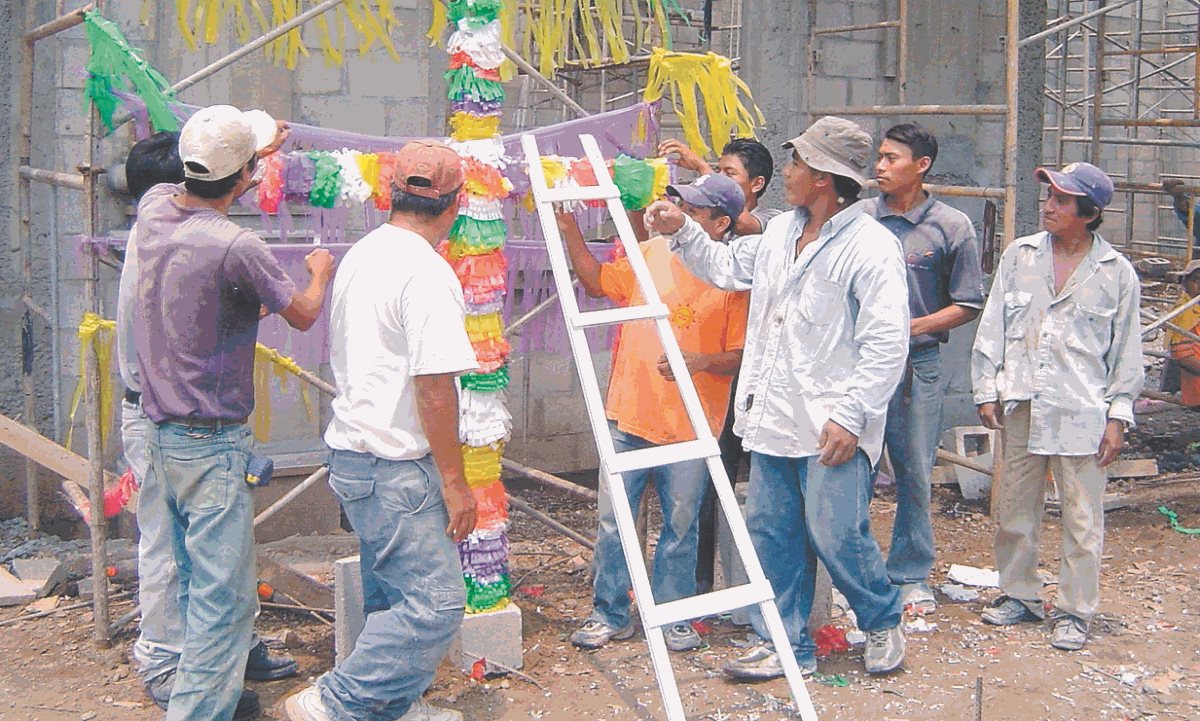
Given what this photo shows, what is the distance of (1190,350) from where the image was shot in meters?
7.21

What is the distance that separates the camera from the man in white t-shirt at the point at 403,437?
342cm

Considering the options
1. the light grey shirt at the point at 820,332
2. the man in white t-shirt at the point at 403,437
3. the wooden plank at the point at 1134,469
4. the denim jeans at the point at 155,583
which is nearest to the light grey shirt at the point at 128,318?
the denim jeans at the point at 155,583

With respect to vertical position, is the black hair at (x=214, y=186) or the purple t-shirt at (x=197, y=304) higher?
the black hair at (x=214, y=186)

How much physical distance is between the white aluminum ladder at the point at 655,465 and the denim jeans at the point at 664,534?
2.05 feet

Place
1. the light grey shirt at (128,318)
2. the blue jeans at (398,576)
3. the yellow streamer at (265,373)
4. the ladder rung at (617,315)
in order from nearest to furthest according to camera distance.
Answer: the blue jeans at (398,576), the ladder rung at (617,315), the light grey shirt at (128,318), the yellow streamer at (265,373)

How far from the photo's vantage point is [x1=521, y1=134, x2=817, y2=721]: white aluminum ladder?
135 inches

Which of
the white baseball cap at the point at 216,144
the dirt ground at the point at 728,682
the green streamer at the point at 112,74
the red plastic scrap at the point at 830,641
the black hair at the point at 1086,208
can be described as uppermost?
the green streamer at the point at 112,74

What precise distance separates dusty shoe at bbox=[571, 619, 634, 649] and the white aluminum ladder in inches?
32.2

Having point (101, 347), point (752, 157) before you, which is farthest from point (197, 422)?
point (752, 157)

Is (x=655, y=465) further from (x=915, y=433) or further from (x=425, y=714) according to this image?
(x=915, y=433)

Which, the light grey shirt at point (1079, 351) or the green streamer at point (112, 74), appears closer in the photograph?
the green streamer at point (112, 74)

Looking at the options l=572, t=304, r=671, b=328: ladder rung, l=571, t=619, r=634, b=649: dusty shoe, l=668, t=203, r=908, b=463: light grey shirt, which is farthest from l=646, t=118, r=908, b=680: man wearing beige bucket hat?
l=571, t=619, r=634, b=649: dusty shoe

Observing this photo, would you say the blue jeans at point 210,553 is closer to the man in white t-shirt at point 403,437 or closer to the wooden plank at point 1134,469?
the man in white t-shirt at point 403,437

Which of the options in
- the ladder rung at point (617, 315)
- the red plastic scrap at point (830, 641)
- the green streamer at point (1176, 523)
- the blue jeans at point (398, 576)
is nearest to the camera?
the blue jeans at point (398, 576)
